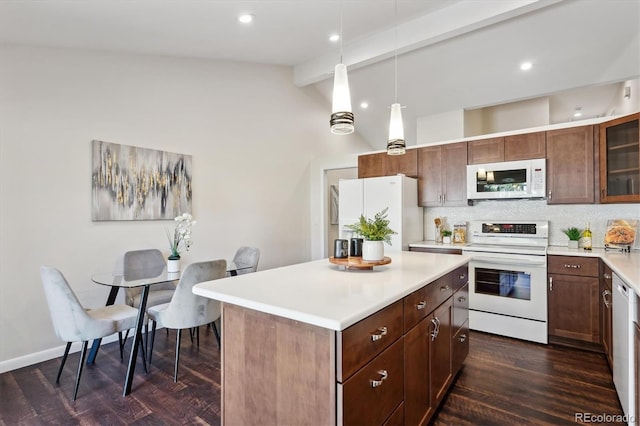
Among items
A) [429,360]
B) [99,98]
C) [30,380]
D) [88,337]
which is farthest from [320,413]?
[99,98]

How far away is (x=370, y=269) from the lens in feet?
6.75

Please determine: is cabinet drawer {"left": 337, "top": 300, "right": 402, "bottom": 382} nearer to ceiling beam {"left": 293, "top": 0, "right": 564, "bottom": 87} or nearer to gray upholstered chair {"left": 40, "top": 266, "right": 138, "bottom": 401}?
gray upholstered chair {"left": 40, "top": 266, "right": 138, "bottom": 401}

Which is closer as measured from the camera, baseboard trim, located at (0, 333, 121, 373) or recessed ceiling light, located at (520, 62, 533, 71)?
baseboard trim, located at (0, 333, 121, 373)

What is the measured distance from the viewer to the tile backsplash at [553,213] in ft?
11.1

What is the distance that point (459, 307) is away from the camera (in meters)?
2.43

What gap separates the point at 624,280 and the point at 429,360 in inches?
49.8

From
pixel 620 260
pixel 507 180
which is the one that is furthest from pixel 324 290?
pixel 507 180

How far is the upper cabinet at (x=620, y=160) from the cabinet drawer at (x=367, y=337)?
275cm

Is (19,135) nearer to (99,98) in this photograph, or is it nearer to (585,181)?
(99,98)

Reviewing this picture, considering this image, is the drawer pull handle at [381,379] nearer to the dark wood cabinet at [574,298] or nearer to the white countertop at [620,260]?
the white countertop at [620,260]

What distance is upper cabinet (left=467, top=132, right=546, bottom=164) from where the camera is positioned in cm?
354

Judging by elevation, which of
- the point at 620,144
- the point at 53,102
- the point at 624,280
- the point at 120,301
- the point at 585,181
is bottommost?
the point at 120,301

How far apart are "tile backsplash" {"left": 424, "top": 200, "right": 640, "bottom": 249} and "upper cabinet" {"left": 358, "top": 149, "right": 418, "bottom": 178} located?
0.68m

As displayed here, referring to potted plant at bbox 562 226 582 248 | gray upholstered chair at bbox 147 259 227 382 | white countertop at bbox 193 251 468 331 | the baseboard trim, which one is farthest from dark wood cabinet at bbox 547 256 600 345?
the baseboard trim
